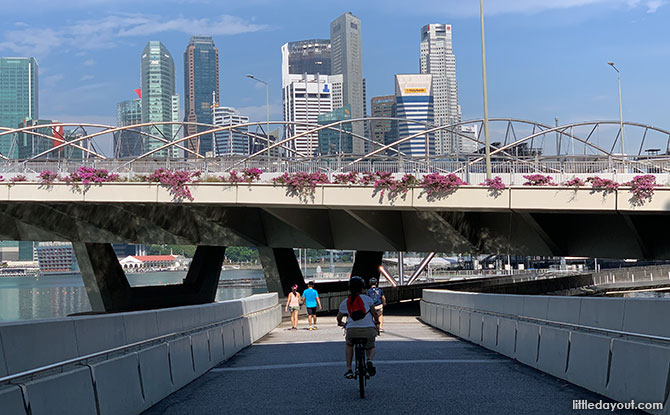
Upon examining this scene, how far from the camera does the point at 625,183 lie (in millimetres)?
32156

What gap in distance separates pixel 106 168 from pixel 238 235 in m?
7.67

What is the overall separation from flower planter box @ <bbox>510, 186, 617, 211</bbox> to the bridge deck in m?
15.6

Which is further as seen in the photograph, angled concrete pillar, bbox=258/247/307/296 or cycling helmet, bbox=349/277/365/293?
angled concrete pillar, bbox=258/247/307/296

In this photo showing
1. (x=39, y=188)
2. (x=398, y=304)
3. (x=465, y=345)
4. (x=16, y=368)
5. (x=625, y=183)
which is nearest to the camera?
(x=16, y=368)

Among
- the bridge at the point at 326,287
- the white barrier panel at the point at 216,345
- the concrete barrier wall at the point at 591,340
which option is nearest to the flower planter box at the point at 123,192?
the bridge at the point at 326,287

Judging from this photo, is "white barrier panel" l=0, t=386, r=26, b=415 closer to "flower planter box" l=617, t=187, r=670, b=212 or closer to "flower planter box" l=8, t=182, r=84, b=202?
"flower planter box" l=617, t=187, r=670, b=212

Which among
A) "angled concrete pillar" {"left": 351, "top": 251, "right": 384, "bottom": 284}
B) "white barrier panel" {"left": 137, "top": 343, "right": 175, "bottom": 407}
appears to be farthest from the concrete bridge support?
"white barrier panel" {"left": 137, "top": 343, "right": 175, "bottom": 407}

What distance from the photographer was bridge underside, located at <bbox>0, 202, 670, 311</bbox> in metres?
36.8

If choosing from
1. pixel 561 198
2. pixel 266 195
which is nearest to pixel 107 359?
pixel 561 198

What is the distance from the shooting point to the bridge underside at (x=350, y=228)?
120 feet

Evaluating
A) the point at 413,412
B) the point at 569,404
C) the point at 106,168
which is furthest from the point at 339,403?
the point at 106,168

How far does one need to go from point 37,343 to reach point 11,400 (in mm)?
1249

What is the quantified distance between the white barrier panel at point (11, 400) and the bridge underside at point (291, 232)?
95.8 feet

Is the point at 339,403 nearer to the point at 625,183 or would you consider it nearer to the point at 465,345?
the point at 465,345
